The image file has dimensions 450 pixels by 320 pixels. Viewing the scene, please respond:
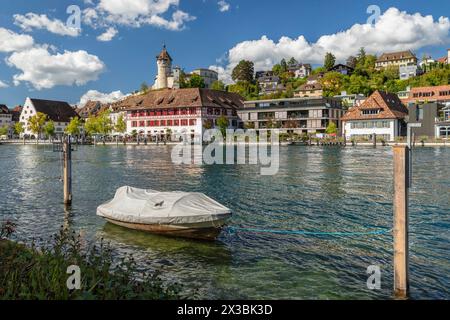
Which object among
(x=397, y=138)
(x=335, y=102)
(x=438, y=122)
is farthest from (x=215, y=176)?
(x=335, y=102)

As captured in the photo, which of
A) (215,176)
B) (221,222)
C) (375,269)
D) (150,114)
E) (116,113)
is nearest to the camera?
(375,269)

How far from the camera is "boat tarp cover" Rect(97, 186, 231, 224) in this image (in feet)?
57.6

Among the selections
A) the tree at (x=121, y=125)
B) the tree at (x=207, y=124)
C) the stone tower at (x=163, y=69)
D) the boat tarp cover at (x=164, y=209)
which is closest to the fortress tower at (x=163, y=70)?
the stone tower at (x=163, y=69)

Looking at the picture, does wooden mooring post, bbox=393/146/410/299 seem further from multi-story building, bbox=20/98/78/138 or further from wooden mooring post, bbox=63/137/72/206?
multi-story building, bbox=20/98/78/138

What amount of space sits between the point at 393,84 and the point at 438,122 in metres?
71.3

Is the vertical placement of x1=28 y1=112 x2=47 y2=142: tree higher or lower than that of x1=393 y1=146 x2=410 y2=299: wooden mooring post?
higher

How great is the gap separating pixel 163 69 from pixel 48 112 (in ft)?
176

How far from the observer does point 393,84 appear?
16875 centimetres

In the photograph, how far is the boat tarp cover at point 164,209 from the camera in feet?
57.6

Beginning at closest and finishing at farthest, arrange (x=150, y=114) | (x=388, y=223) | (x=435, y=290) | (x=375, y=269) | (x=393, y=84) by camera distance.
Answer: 1. (x=435, y=290)
2. (x=375, y=269)
3. (x=388, y=223)
4. (x=150, y=114)
5. (x=393, y=84)

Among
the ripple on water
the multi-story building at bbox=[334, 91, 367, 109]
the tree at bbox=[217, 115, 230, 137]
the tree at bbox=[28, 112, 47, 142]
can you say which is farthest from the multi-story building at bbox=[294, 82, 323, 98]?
the ripple on water

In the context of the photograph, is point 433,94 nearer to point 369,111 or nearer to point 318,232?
point 369,111
